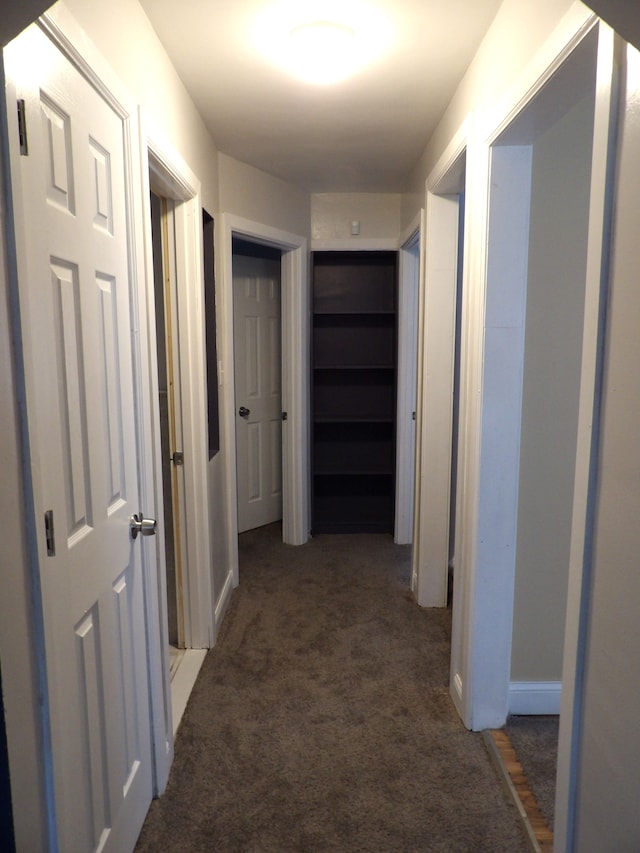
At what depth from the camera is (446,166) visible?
2412 mm

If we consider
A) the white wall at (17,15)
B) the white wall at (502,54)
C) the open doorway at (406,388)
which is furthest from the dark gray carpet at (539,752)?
the white wall at (17,15)

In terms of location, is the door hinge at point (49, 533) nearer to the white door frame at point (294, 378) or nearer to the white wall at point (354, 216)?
the white door frame at point (294, 378)

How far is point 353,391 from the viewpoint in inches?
175

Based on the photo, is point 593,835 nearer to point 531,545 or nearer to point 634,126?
point 531,545

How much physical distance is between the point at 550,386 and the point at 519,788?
1321 mm

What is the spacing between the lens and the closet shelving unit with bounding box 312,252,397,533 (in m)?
4.30

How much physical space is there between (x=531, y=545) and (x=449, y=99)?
1.80 metres

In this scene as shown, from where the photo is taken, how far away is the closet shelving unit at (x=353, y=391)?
14.1ft

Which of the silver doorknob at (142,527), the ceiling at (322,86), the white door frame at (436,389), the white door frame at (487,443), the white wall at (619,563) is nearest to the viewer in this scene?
the white wall at (619,563)

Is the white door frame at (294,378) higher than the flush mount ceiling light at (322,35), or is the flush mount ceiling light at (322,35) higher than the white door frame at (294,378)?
the flush mount ceiling light at (322,35)

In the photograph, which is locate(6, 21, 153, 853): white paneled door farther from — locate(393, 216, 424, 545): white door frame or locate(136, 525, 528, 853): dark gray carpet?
locate(393, 216, 424, 545): white door frame

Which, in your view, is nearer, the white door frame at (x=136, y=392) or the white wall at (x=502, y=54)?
the white door frame at (x=136, y=392)

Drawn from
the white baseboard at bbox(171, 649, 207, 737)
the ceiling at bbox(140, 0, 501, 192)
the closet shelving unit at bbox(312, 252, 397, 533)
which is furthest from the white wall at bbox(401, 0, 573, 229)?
the white baseboard at bbox(171, 649, 207, 737)

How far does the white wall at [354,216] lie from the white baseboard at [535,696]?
2956 millimetres
